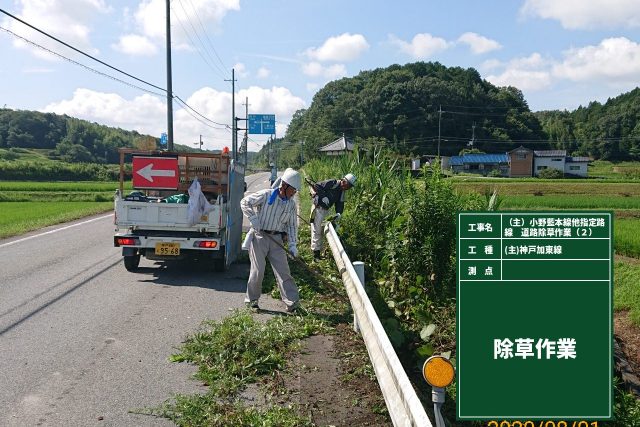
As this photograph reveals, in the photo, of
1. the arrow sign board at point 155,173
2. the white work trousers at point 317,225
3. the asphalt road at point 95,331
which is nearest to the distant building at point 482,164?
the white work trousers at point 317,225

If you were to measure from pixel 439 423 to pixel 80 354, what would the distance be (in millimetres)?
3910

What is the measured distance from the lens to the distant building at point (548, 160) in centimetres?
7075

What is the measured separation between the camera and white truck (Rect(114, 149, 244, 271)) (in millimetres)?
9000

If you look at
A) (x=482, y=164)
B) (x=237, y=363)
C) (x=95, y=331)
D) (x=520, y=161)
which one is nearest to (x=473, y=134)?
(x=482, y=164)

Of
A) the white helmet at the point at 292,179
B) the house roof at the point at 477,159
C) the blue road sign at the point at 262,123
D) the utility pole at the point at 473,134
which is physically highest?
the utility pole at the point at 473,134

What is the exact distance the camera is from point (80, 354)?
5367mm

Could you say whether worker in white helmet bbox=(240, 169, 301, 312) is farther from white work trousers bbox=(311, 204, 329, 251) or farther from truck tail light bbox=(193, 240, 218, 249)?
white work trousers bbox=(311, 204, 329, 251)

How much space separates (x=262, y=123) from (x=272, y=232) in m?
37.1

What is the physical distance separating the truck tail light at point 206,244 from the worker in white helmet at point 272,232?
2.01 metres

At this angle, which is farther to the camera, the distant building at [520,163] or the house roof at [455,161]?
the house roof at [455,161]

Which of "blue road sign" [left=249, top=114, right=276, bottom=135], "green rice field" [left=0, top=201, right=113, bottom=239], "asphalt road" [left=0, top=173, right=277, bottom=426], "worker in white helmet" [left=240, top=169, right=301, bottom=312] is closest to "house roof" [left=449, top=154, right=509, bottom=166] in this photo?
"blue road sign" [left=249, top=114, right=276, bottom=135]

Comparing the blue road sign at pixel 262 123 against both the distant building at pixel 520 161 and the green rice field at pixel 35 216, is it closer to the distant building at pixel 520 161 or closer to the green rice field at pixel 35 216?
the green rice field at pixel 35 216

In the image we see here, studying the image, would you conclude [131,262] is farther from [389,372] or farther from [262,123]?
[262,123]

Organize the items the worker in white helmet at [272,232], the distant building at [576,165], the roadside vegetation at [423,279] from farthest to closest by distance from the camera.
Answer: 1. the distant building at [576,165]
2. the worker in white helmet at [272,232]
3. the roadside vegetation at [423,279]
